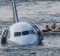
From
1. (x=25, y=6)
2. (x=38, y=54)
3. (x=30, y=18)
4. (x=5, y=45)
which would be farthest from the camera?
(x=25, y=6)

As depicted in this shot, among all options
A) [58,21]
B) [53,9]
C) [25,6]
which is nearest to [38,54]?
[58,21]

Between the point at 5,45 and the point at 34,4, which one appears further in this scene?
the point at 34,4

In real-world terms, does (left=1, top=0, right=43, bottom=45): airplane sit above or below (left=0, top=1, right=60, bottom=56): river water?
above

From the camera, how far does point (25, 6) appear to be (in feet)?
271

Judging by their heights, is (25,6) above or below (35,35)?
below

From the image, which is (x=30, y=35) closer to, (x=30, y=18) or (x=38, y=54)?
(x=38, y=54)

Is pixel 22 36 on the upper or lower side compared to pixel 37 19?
upper

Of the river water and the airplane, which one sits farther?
the river water

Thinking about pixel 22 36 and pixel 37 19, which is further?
pixel 37 19

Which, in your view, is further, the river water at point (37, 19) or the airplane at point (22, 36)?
the river water at point (37, 19)

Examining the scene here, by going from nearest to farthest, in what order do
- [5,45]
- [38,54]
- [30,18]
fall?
[38,54], [5,45], [30,18]

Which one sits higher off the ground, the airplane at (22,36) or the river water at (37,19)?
the airplane at (22,36)

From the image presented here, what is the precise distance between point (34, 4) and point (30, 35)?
47340 mm

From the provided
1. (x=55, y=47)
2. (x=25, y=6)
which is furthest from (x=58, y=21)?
(x=25, y=6)
